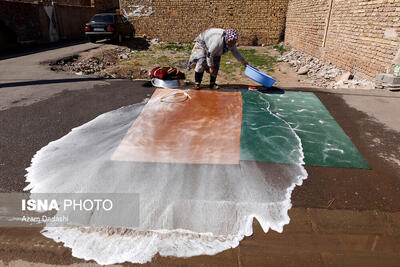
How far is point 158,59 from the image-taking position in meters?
11.2

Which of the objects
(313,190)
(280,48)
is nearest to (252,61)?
(280,48)

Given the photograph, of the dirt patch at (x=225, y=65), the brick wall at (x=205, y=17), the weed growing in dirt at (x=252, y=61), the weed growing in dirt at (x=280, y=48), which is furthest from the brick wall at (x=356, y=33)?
the brick wall at (x=205, y=17)

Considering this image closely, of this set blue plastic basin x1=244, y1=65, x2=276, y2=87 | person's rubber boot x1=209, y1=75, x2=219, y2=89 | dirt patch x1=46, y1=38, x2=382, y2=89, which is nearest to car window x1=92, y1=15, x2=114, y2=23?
dirt patch x1=46, y1=38, x2=382, y2=89

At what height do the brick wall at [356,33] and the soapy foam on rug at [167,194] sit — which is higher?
the brick wall at [356,33]

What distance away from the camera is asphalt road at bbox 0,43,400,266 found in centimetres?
181

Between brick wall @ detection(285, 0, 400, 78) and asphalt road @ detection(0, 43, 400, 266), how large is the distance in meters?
1.33

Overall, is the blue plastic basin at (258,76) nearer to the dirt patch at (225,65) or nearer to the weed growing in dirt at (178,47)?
the dirt patch at (225,65)

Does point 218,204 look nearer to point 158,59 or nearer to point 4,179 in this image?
point 4,179

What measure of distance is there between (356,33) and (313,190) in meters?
6.39

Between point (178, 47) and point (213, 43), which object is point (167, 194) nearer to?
point (213, 43)

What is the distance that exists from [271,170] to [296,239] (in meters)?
0.90

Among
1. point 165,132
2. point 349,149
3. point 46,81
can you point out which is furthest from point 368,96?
point 46,81

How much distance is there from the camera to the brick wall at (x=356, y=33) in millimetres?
5594

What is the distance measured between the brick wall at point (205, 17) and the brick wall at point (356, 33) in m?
3.73
